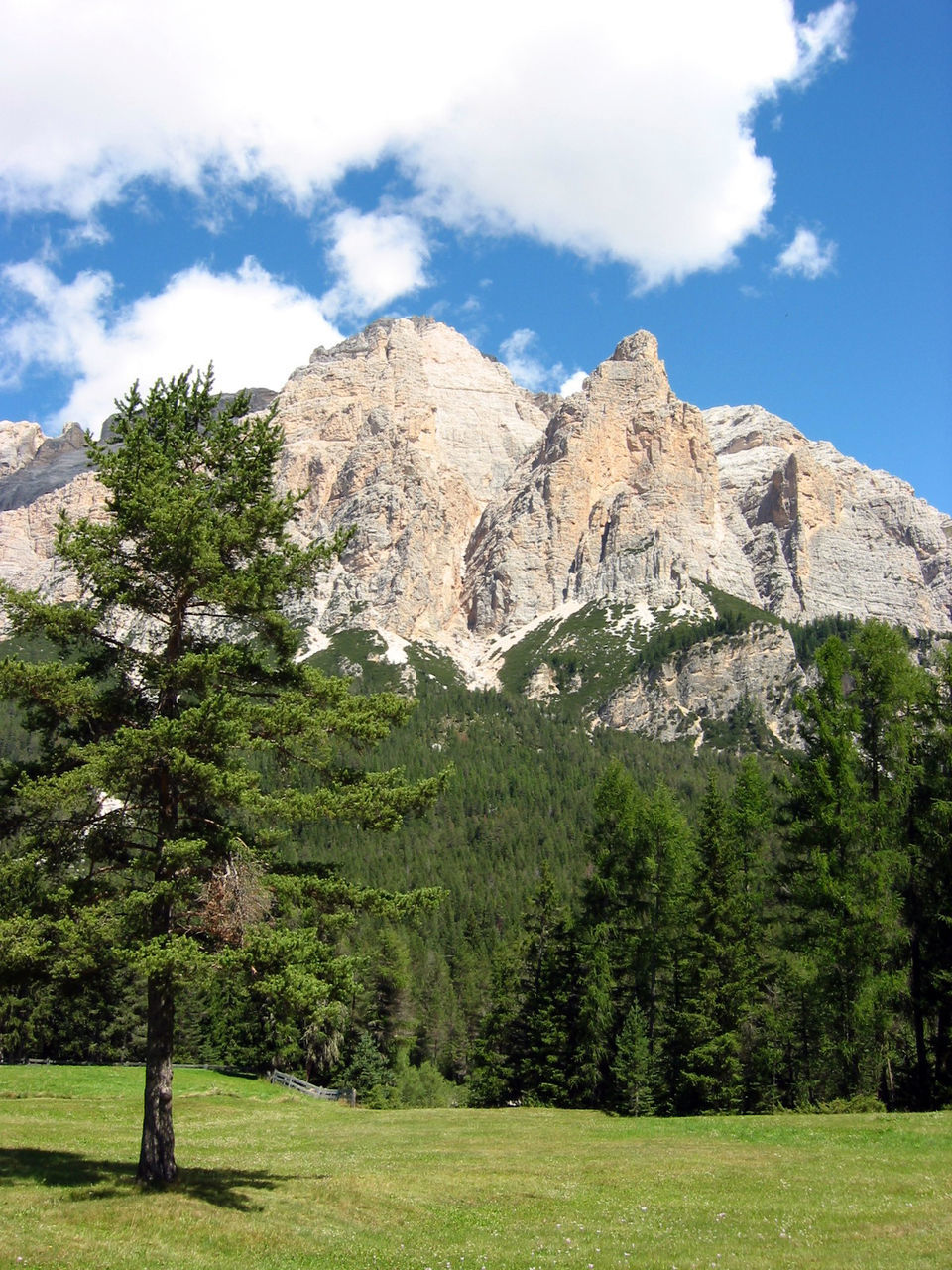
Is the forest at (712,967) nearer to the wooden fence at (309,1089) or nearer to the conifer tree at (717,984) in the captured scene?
the conifer tree at (717,984)

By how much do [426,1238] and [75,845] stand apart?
28.4 feet

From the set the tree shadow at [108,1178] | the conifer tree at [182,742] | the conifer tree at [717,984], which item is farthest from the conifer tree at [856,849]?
the tree shadow at [108,1178]

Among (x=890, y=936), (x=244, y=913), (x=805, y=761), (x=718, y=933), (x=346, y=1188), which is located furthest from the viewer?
(x=718, y=933)

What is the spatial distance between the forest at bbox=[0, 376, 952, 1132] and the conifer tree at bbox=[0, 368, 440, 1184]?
7 cm

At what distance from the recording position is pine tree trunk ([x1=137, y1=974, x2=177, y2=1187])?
49.4ft

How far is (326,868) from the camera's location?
17.7 m

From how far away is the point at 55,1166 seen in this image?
16.6 meters

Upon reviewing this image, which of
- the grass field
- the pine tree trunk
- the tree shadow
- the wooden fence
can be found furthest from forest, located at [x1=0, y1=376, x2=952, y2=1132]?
the wooden fence

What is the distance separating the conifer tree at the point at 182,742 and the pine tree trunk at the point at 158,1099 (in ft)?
0.12

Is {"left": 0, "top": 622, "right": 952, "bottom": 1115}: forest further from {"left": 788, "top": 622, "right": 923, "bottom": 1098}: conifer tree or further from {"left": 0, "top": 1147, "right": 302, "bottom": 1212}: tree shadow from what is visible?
{"left": 0, "top": 1147, "right": 302, "bottom": 1212}: tree shadow

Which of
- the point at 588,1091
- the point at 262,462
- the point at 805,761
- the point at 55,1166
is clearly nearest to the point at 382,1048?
the point at 588,1091

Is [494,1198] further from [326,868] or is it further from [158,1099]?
[326,868]

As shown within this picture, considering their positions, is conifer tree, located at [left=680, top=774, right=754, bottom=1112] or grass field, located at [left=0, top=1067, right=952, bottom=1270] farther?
conifer tree, located at [left=680, top=774, right=754, bottom=1112]

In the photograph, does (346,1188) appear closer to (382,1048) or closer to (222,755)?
(222,755)
